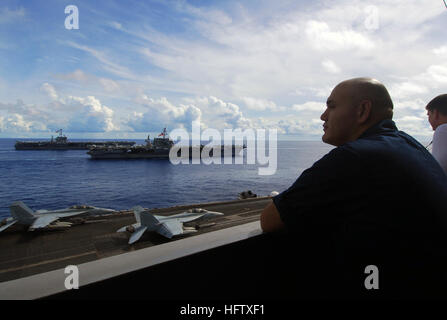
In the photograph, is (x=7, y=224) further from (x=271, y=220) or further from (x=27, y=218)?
(x=271, y=220)

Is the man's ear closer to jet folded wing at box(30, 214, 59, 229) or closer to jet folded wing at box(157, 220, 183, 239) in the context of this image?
jet folded wing at box(157, 220, 183, 239)

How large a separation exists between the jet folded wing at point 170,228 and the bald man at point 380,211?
16383 millimetres

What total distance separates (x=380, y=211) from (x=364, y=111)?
811mm

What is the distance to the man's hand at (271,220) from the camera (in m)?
1.80

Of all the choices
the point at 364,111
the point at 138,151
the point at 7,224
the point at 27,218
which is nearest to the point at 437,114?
the point at 364,111

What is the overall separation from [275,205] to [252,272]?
50 cm

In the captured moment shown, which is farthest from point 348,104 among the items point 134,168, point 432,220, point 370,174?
point 134,168

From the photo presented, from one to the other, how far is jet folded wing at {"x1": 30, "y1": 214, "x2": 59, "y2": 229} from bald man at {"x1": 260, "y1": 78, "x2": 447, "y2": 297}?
22.2 m

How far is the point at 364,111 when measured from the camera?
1898mm

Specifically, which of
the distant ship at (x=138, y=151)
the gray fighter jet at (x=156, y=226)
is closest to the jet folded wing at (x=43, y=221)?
the gray fighter jet at (x=156, y=226)

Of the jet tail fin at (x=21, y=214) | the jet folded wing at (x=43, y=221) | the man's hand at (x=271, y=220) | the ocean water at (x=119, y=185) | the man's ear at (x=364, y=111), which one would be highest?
the man's ear at (x=364, y=111)

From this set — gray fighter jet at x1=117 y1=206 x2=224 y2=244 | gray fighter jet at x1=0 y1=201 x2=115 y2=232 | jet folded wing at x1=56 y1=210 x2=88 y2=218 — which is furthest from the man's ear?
jet folded wing at x1=56 y1=210 x2=88 y2=218

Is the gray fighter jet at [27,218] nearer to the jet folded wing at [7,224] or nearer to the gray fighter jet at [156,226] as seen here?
the jet folded wing at [7,224]
